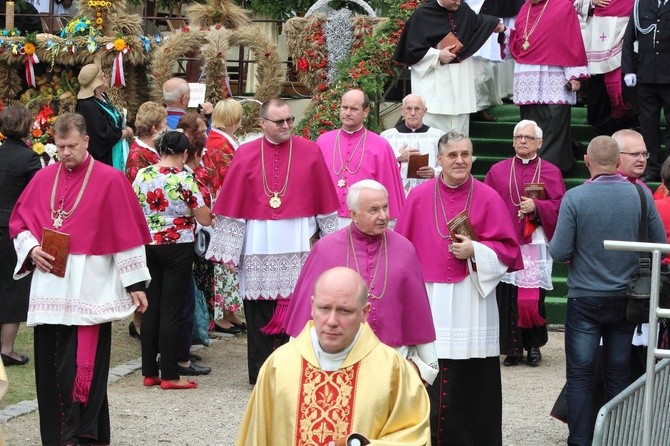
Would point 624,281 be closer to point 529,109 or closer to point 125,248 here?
point 125,248

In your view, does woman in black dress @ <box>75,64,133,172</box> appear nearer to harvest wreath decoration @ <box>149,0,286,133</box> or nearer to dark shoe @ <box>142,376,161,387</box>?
harvest wreath decoration @ <box>149,0,286,133</box>

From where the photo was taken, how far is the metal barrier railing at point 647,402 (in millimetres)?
6184

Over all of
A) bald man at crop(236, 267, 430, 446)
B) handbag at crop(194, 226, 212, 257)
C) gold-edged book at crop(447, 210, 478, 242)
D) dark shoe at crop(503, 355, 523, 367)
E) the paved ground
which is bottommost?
the paved ground

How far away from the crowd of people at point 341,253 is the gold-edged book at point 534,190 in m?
0.01

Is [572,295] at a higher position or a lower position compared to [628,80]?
lower

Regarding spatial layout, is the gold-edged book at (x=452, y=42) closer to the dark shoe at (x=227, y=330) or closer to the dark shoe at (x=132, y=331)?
the dark shoe at (x=227, y=330)

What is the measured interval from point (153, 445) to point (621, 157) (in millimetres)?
3537

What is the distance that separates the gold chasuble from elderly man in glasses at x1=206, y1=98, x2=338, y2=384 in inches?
162

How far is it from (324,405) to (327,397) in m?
0.04

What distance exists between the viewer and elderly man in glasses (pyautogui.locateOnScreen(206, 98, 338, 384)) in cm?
988

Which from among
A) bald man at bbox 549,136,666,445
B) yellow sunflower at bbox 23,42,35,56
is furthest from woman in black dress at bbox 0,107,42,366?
yellow sunflower at bbox 23,42,35,56

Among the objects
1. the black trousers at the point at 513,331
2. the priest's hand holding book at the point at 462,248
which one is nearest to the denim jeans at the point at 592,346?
the priest's hand holding book at the point at 462,248

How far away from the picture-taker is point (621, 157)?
870 cm

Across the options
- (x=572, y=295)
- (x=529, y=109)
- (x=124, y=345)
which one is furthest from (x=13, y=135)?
(x=529, y=109)
